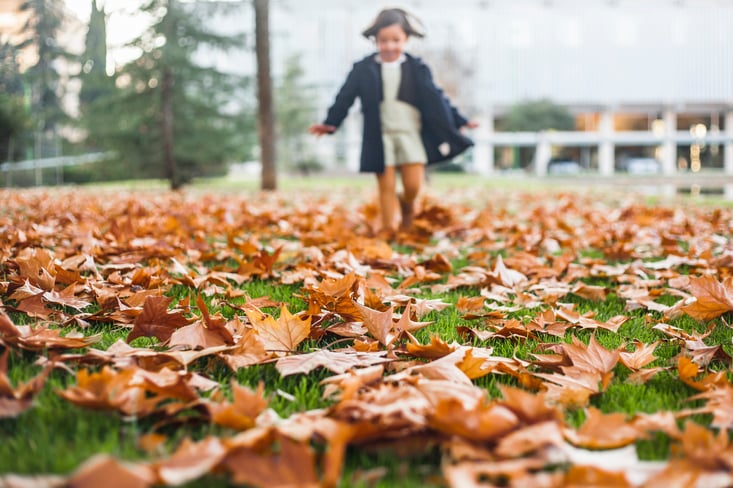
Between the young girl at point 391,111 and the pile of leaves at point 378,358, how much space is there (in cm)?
165

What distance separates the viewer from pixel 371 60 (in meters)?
5.12

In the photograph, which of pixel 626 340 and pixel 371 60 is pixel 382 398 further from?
pixel 371 60

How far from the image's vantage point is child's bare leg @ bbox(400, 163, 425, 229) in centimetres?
520

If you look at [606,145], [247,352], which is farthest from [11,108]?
[606,145]

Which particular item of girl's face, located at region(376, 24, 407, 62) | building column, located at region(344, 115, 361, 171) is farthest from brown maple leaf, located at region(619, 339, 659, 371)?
building column, located at region(344, 115, 361, 171)

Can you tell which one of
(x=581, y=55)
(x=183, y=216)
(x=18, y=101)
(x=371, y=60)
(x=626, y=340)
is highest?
(x=581, y=55)

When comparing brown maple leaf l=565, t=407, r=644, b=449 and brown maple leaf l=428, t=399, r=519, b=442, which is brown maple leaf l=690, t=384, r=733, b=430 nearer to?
brown maple leaf l=565, t=407, r=644, b=449

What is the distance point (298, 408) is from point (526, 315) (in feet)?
3.84

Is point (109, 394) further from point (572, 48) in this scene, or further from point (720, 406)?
point (572, 48)

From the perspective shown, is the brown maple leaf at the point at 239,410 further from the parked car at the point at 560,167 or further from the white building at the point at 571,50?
the white building at the point at 571,50

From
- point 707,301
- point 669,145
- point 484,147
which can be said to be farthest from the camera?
point 484,147

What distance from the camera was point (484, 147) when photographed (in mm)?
47969

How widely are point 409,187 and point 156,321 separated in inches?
139

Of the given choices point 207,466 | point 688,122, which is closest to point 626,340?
point 207,466
